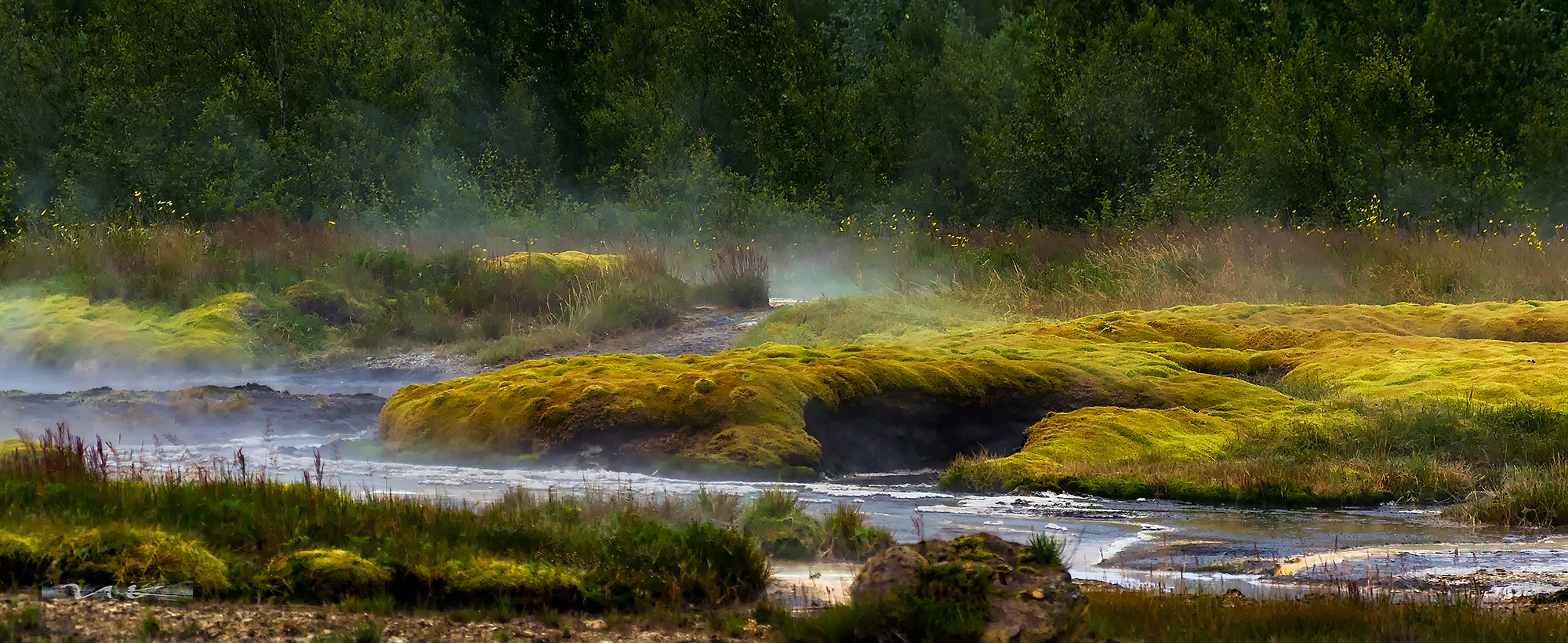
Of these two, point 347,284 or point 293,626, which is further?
point 347,284

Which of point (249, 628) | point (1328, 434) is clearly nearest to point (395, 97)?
point (1328, 434)

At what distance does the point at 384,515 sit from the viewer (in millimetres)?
6781

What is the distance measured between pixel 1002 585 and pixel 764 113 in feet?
106

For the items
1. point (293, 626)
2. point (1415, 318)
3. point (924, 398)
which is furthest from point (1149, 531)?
point (1415, 318)

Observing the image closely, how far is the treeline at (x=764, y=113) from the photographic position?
2594cm

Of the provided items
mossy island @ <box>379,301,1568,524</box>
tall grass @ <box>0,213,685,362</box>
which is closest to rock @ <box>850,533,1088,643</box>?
mossy island @ <box>379,301,1568,524</box>

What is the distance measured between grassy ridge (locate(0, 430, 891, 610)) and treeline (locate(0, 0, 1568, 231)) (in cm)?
1937

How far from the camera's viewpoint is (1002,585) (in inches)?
201

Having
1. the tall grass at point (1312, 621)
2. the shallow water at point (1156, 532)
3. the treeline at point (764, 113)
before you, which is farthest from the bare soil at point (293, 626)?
the treeline at point (764, 113)

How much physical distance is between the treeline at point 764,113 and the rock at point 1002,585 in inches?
786

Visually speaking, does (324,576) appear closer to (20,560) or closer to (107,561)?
(107,561)

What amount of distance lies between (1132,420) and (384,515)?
689 cm

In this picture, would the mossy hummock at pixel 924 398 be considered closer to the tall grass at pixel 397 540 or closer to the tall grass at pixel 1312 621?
the tall grass at pixel 397 540

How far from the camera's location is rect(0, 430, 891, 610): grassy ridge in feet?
18.9
